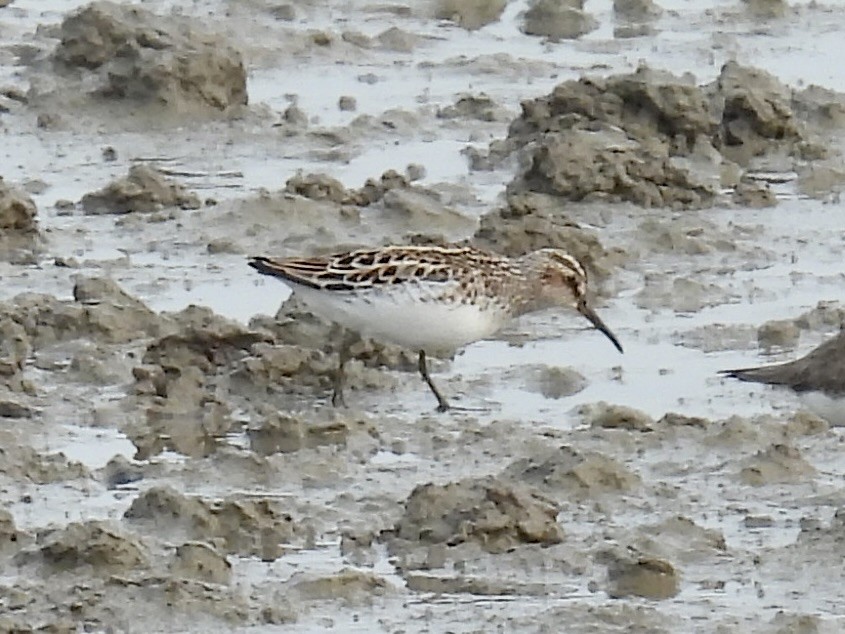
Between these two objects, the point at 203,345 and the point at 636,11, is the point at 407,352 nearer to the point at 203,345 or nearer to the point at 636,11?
the point at 203,345

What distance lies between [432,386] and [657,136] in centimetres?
387

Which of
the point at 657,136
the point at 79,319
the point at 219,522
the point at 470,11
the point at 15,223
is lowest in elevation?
the point at 470,11

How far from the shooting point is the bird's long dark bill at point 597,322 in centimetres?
1113

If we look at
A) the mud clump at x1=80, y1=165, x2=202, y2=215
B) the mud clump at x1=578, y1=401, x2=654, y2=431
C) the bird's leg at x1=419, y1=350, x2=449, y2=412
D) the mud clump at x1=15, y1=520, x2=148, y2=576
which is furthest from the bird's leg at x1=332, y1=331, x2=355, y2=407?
the mud clump at x1=80, y1=165, x2=202, y2=215

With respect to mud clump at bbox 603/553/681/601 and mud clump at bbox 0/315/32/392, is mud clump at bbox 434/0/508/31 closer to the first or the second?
mud clump at bbox 0/315/32/392

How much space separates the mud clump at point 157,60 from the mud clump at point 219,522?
5.94 metres

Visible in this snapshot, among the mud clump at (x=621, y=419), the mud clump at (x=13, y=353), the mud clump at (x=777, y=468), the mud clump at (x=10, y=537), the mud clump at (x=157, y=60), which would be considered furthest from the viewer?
the mud clump at (x=157, y=60)

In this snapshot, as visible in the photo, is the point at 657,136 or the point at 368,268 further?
the point at 657,136

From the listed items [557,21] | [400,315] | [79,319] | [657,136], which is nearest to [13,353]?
[79,319]

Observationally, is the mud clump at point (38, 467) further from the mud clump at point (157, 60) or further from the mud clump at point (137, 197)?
the mud clump at point (157, 60)

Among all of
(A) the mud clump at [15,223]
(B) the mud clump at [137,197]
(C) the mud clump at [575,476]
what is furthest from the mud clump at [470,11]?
(C) the mud clump at [575,476]

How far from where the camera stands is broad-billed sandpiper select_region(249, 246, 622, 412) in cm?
1046

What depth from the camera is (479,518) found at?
8805 mm

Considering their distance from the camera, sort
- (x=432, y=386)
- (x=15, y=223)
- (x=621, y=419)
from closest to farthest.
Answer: (x=621, y=419) → (x=432, y=386) → (x=15, y=223)
